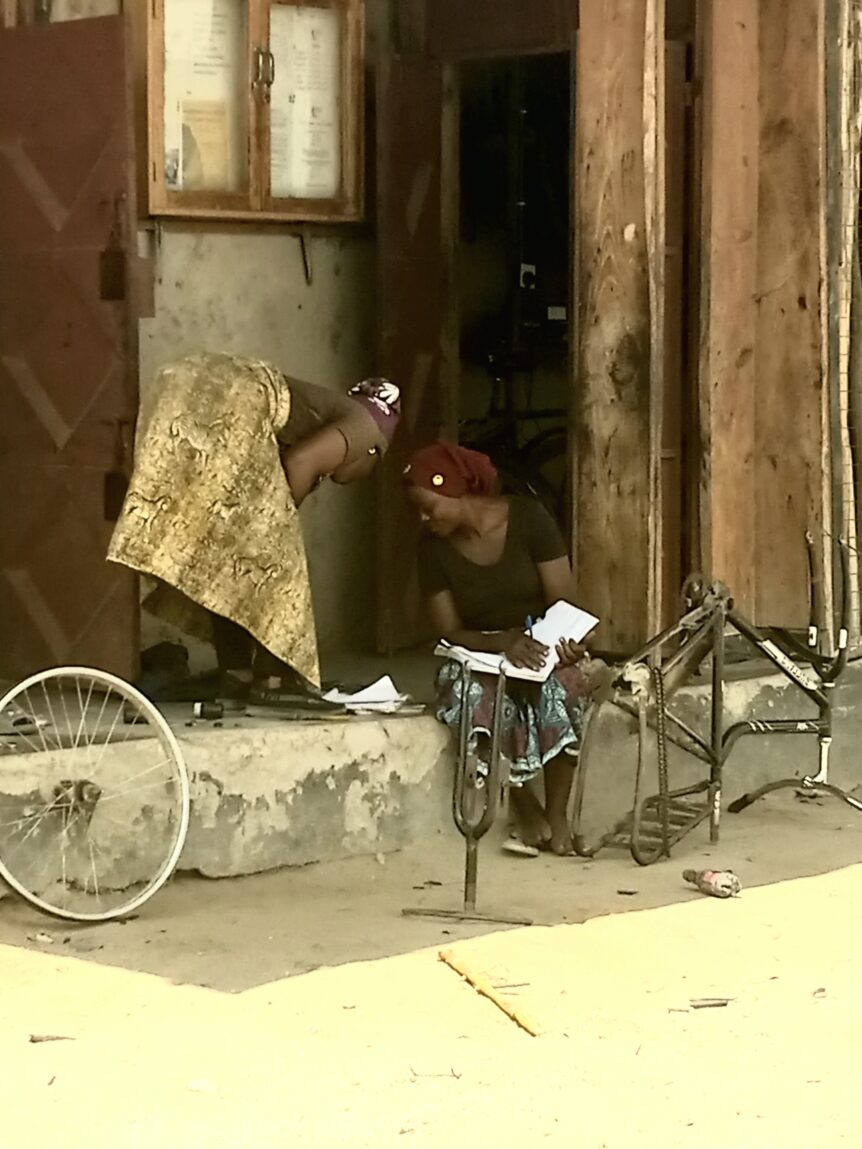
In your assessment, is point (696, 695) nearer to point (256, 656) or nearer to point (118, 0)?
point (256, 656)

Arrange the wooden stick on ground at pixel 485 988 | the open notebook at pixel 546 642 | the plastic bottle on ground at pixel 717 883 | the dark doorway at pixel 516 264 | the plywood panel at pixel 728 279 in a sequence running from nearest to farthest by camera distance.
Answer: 1. the wooden stick on ground at pixel 485 988
2. the plastic bottle on ground at pixel 717 883
3. the open notebook at pixel 546 642
4. the plywood panel at pixel 728 279
5. the dark doorway at pixel 516 264

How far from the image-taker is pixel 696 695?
8.07 metres

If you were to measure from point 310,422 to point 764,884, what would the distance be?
82.5 inches

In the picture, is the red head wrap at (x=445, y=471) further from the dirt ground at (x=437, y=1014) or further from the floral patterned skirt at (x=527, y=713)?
the dirt ground at (x=437, y=1014)

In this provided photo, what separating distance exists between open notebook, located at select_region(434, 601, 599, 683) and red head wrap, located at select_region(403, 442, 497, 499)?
1.64 feet

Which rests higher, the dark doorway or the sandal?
the dark doorway

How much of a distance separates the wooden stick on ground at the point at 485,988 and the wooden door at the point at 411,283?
3.43 metres

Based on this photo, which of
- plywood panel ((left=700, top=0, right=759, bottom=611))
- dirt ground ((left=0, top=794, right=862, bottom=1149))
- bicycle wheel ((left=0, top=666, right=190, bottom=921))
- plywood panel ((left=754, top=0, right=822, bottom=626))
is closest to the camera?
dirt ground ((left=0, top=794, right=862, bottom=1149))

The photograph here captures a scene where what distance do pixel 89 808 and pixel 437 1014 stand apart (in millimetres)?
1563

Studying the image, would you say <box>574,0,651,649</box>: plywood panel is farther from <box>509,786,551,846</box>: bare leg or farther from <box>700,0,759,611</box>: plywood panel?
<box>509,786,551,846</box>: bare leg

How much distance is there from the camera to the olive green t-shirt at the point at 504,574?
7.41 metres

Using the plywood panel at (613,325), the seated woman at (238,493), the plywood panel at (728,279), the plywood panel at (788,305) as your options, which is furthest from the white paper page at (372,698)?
the plywood panel at (788,305)

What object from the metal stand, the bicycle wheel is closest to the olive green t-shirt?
the metal stand

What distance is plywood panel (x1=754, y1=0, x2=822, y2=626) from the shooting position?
26.7 feet
